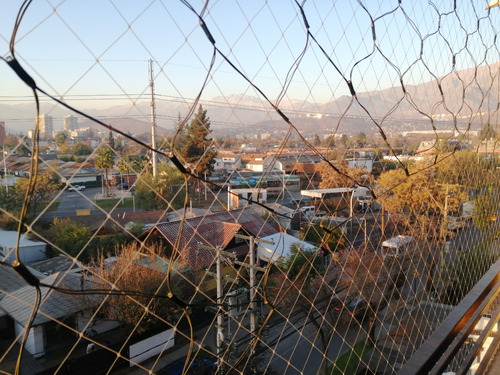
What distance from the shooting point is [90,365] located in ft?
11.1

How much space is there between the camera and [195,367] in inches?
126

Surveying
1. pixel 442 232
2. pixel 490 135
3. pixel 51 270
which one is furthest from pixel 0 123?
pixel 51 270

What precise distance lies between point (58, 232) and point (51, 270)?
781 millimetres

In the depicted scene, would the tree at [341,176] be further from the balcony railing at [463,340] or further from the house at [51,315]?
the house at [51,315]

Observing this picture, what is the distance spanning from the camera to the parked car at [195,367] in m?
3.11

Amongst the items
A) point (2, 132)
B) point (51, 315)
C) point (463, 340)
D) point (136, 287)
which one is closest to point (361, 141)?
point (463, 340)

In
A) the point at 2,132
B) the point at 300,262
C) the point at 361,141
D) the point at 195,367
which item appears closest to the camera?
the point at 2,132

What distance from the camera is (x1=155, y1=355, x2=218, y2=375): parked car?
311 cm

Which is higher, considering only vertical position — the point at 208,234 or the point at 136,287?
the point at 208,234

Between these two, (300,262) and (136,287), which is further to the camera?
(300,262)

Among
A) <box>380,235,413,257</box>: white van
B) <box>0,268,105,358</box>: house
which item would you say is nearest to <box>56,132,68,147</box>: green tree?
<box>380,235,413,257</box>: white van

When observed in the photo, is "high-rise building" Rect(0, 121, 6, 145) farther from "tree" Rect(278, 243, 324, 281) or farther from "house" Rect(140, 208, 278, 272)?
"house" Rect(140, 208, 278, 272)

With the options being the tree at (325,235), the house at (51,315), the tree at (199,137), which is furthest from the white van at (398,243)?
the house at (51,315)

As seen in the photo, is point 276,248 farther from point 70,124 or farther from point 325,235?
point 70,124
